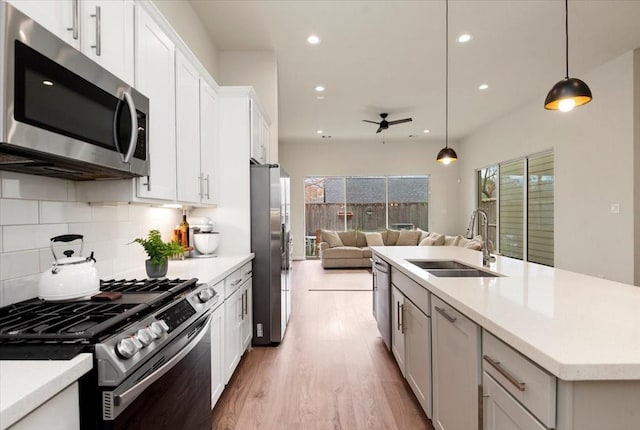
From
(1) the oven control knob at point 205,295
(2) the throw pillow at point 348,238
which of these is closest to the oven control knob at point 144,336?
(1) the oven control knob at point 205,295

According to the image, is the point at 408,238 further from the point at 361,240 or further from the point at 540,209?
the point at 540,209

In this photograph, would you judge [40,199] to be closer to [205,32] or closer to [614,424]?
[614,424]

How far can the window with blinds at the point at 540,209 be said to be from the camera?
19.1ft


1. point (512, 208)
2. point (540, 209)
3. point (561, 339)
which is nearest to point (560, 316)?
point (561, 339)

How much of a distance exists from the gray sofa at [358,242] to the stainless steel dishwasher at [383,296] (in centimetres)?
401

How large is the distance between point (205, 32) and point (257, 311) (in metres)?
3.02

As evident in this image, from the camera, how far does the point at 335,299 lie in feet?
16.6

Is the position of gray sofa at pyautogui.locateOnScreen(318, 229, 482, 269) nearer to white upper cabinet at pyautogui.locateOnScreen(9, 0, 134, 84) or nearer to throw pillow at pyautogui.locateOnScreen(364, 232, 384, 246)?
throw pillow at pyautogui.locateOnScreen(364, 232, 384, 246)

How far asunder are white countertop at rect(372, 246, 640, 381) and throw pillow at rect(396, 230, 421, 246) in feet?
21.3

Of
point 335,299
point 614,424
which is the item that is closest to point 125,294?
point 614,424

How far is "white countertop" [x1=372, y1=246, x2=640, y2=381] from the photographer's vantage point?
0.83m

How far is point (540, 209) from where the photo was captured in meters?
6.08

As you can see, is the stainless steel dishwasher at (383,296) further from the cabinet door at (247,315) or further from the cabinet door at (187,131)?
the cabinet door at (187,131)

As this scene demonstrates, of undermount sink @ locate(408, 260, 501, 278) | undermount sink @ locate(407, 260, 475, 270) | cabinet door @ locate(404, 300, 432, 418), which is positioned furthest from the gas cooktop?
undermount sink @ locate(407, 260, 475, 270)
